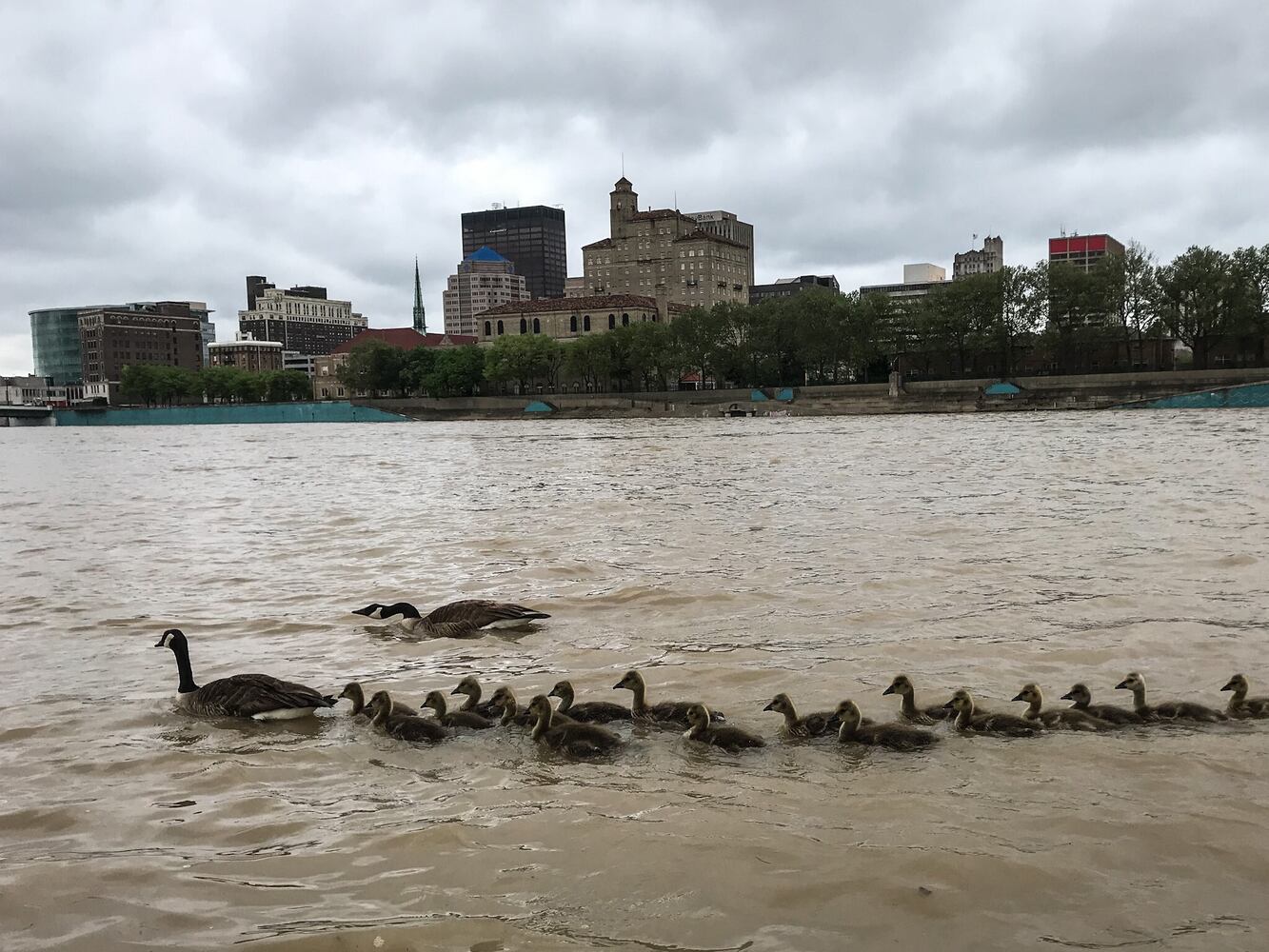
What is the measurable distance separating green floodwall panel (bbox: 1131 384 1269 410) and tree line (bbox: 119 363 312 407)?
121381 millimetres

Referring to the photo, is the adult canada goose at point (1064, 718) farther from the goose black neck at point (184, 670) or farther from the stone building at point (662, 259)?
the stone building at point (662, 259)

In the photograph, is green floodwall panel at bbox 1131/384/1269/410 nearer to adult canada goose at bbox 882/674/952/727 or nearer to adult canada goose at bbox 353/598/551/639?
adult canada goose at bbox 353/598/551/639

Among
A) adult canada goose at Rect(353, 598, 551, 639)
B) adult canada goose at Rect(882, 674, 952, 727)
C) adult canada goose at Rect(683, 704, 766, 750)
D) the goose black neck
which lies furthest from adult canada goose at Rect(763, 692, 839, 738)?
the goose black neck

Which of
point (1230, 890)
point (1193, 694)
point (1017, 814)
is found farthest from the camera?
point (1193, 694)

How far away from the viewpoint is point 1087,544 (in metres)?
13.8

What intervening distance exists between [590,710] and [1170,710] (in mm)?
3814

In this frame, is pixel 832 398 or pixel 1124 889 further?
pixel 832 398

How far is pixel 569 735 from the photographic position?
6422mm

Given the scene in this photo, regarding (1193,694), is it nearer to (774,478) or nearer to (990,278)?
Result: (774,478)

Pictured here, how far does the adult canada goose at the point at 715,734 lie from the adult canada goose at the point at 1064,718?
1.83 m

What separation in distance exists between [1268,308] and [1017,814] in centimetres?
10281

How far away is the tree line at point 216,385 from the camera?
15712cm

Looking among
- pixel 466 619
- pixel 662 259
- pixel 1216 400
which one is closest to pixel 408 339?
pixel 662 259

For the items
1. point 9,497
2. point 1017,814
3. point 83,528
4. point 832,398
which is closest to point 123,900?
point 1017,814
